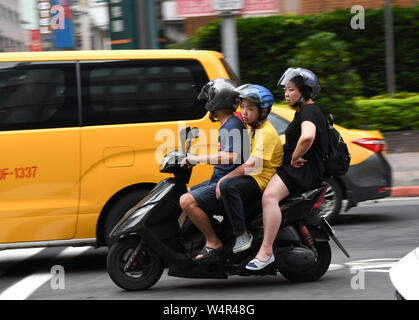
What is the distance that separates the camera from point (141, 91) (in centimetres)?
699

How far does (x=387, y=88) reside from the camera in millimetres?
15859

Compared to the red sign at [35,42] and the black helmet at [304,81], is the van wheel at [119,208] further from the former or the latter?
the red sign at [35,42]

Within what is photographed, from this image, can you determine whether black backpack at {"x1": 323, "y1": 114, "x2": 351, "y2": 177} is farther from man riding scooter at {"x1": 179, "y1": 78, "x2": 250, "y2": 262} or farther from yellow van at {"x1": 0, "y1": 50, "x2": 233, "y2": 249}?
yellow van at {"x1": 0, "y1": 50, "x2": 233, "y2": 249}

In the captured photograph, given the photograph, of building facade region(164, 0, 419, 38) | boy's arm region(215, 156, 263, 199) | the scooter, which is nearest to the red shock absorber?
the scooter

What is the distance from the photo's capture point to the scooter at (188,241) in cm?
577

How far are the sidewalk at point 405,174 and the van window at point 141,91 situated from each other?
4.74 m

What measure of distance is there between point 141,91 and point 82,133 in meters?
0.69

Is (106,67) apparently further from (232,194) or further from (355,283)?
(355,283)

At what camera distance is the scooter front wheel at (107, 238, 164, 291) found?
591cm

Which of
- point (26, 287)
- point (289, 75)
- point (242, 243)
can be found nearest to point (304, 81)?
point (289, 75)

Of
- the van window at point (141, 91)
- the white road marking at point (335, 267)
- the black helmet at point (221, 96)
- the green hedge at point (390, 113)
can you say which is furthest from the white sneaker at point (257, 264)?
the green hedge at point (390, 113)

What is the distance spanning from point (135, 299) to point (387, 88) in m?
11.4
